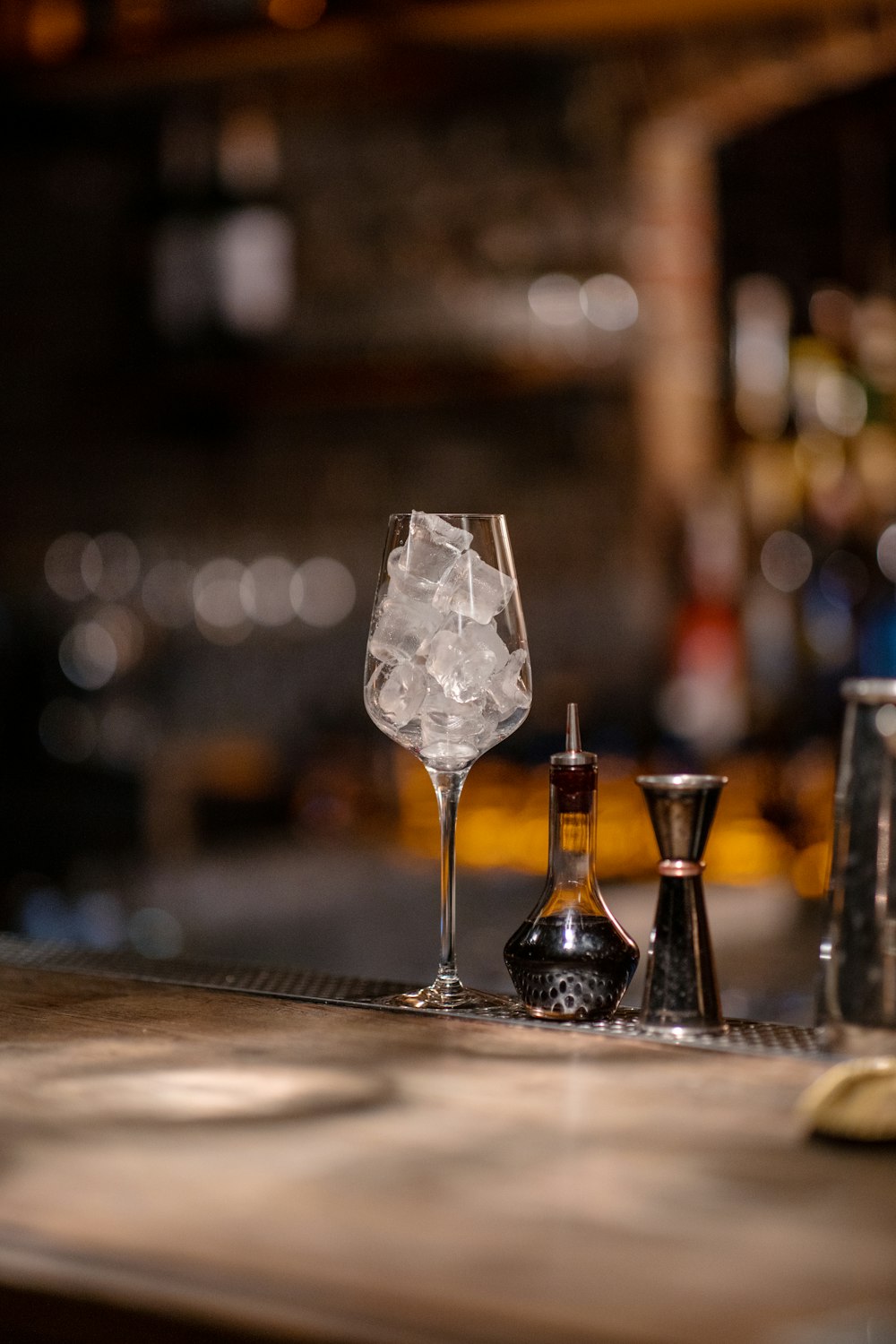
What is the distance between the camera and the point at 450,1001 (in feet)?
3.35

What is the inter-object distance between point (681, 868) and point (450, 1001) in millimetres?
174

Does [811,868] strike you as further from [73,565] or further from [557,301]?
[73,565]

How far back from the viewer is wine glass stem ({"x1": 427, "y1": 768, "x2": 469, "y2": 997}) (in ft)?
3.38

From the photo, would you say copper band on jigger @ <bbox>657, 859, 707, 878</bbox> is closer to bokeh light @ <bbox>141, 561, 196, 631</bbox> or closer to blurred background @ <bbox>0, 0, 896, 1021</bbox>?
blurred background @ <bbox>0, 0, 896, 1021</bbox>

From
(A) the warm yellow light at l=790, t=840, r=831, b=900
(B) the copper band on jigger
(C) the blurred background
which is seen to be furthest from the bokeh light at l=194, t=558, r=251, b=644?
(B) the copper band on jigger

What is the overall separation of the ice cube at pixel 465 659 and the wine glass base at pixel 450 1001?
179mm

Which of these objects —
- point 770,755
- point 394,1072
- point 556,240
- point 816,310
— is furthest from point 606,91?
point 394,1072

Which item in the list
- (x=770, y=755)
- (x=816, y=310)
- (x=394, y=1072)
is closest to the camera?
(x=394, y=1072)

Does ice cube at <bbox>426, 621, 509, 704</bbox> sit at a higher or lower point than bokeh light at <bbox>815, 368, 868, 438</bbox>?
lower

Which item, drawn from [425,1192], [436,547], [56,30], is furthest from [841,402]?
[425,1192]

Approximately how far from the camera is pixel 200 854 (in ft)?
11.3

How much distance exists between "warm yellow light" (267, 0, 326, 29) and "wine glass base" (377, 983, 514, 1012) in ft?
6.10

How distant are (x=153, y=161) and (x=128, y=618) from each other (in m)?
1.08

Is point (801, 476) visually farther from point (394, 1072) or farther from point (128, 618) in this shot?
point (394, 1072)
